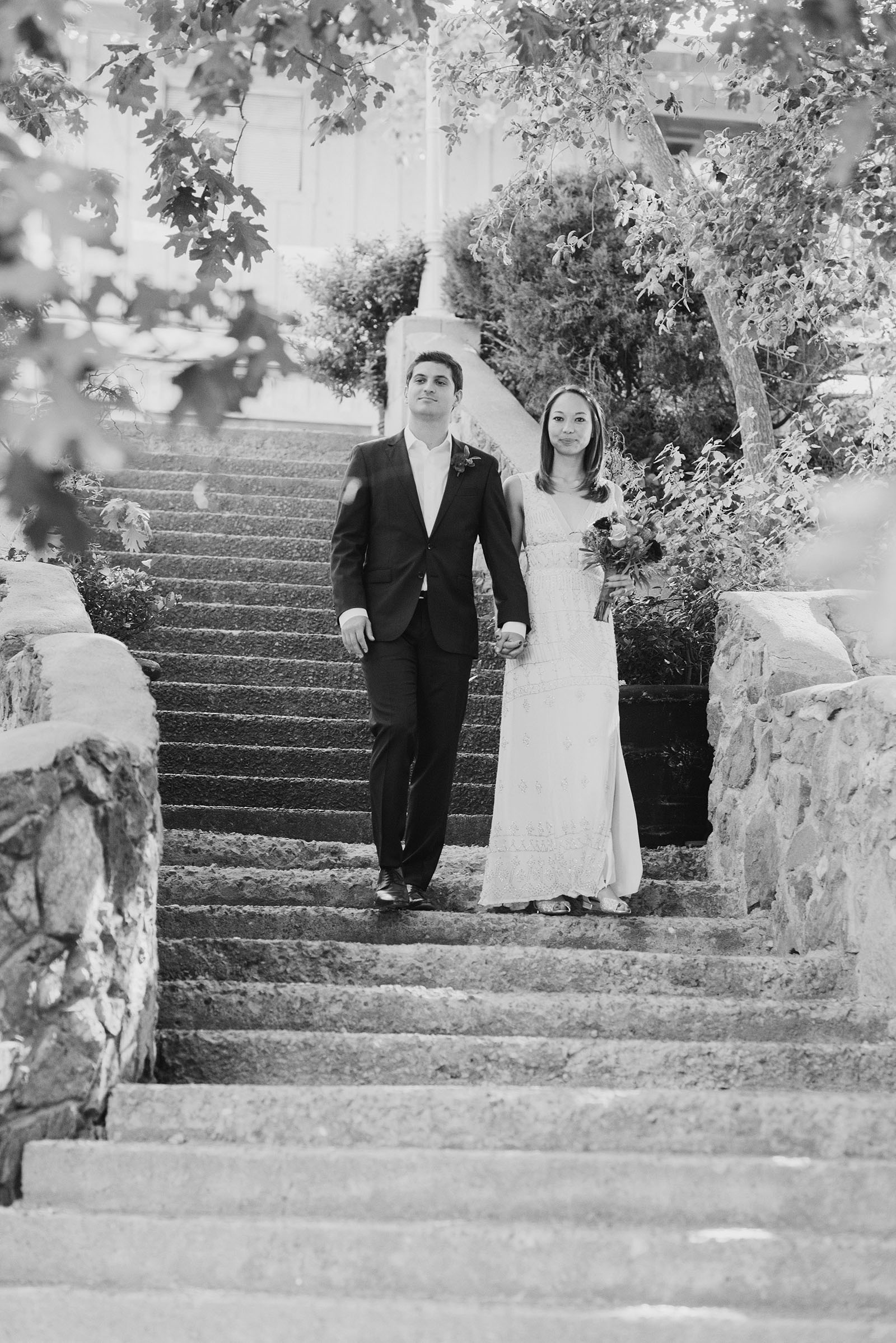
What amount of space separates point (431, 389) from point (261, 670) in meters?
2.34

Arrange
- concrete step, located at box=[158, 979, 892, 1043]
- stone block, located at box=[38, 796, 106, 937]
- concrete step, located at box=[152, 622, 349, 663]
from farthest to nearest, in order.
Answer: concrete step, located at box=[152, 622, 349, 663] → concrete step, located at box=[158, 979, 892, 1043] → stone block, located at box=[38, 796, 106, 937]

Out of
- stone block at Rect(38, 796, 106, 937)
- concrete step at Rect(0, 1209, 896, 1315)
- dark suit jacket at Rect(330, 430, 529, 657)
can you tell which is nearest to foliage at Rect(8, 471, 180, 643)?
dark suit jacket at Rect(330, 430, 529, 657)

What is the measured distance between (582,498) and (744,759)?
1009 millimetres

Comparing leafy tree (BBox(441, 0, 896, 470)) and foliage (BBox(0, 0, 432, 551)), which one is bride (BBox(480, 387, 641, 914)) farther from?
foliage (BBox(0, 0, 432, 551))

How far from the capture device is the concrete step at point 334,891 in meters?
4.97

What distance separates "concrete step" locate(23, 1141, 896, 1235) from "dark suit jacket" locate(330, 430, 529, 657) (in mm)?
2074

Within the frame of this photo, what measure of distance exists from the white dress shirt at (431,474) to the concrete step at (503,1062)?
5.43 feet

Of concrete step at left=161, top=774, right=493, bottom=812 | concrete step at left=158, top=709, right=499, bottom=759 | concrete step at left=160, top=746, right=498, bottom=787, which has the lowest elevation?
concrete step at left=161, top=774, right=493, bottom=812

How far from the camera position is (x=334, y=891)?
501 cm

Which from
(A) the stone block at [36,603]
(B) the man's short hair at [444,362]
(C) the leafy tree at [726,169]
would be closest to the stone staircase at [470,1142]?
(A) the stone block at [36,603]

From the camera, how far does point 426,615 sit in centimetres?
498

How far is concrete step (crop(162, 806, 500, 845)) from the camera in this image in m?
5.91

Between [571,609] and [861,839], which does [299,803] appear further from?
[861,839]

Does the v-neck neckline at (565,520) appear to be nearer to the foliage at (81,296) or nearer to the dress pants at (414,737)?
the dress pants at (414,737)
